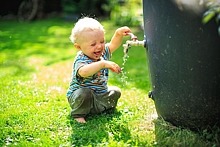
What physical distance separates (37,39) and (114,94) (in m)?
4.19

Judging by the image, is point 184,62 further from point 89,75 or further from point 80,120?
point 80,120

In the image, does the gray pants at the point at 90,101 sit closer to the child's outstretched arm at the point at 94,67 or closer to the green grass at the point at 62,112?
the green grass at the point at 62,112

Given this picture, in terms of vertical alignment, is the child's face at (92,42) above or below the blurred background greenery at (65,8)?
below

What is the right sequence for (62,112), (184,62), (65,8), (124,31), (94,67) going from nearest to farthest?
(184,62), (94,67), (124,31), (62,112), (65,8)

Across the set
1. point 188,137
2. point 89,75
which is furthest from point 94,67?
point 188,137

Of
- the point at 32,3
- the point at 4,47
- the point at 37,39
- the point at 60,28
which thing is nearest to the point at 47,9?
the point at 32,3

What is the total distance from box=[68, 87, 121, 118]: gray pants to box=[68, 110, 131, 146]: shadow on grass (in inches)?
2.4

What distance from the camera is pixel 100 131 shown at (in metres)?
3.25

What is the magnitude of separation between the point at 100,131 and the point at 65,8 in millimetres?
8174

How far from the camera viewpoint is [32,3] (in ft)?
34.4

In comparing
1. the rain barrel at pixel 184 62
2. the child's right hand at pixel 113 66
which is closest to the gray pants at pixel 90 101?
the child's right hand at pixel 113 66

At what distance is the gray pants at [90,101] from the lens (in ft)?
11.4

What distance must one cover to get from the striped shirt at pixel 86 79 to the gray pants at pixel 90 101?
54mm

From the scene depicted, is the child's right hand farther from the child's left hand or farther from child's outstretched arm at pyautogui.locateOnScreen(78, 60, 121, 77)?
the child's left hand
